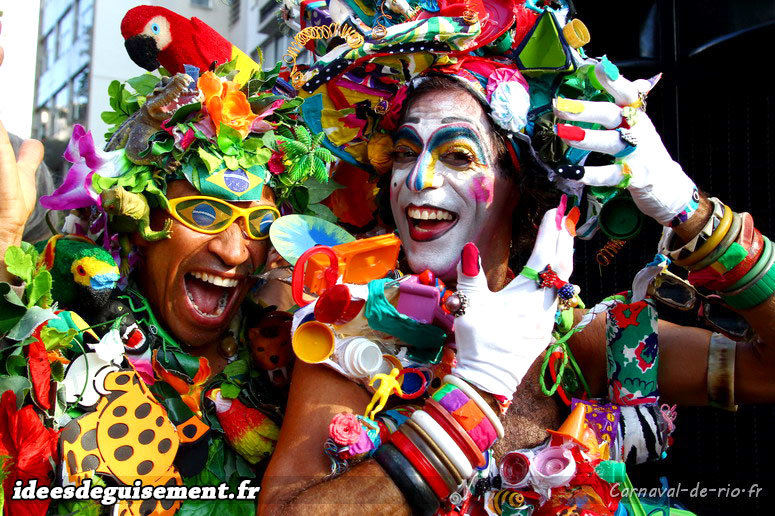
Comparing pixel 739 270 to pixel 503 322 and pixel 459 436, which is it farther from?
pixel 459 436

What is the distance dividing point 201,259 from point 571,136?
46.5 inches

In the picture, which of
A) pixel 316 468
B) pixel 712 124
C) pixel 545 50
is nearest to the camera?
pixel 316 468

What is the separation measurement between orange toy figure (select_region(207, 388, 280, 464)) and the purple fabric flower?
72 centimetres

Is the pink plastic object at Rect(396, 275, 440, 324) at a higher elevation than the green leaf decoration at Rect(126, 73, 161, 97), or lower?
lower

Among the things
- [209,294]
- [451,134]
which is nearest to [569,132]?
[451,134]

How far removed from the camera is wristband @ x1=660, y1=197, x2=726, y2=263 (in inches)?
92.2

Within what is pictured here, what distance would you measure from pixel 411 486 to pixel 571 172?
105cm

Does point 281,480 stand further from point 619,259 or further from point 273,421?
point 619,259

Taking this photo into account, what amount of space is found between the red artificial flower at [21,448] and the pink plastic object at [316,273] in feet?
2.48

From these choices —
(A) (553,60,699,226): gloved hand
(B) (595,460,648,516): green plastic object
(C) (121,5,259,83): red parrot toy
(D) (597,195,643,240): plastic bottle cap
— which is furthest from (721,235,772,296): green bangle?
(C) (121,5,259,83): red parrot toy

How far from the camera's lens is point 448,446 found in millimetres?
2016

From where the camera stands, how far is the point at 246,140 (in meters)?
2.70

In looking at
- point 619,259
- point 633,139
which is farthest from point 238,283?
point 619,259

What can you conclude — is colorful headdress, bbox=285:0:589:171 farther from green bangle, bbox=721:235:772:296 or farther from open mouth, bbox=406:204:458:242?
green bangle, bbox=721:235:772:296
